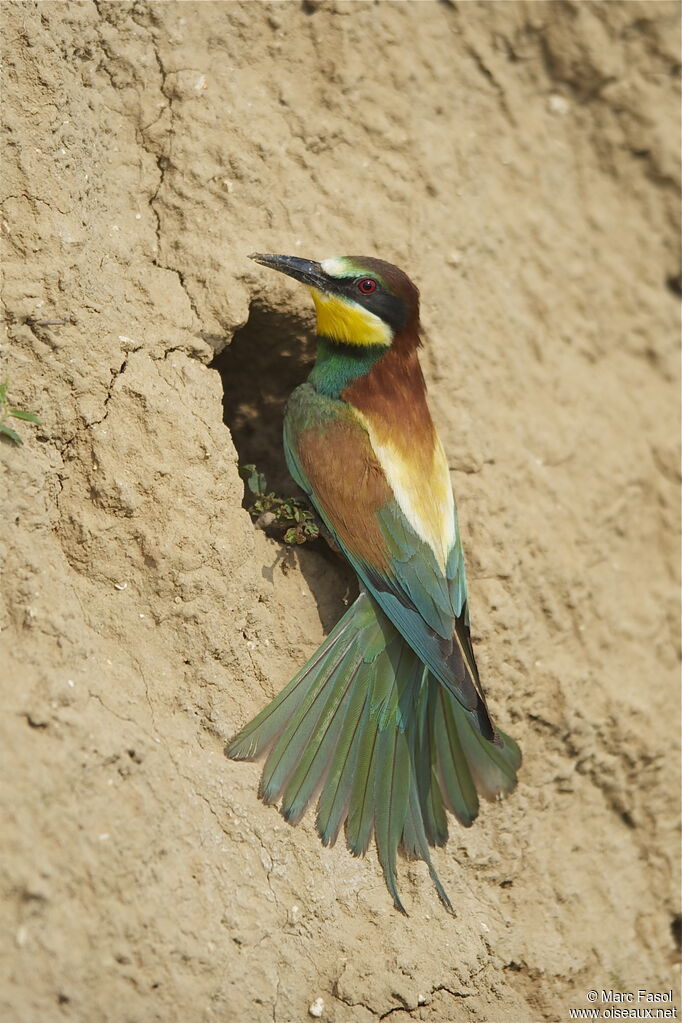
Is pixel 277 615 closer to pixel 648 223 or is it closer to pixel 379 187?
pixel 379 187

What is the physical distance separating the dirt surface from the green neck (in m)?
0.19

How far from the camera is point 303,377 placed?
10.2 feet

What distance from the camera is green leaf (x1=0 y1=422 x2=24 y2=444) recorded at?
2.21m

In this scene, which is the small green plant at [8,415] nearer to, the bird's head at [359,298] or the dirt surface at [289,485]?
the dirt surface at [289,485]

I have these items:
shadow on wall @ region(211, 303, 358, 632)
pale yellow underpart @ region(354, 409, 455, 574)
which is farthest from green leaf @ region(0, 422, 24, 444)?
pale yellow underpart @ region(354, 409, 455, 574)

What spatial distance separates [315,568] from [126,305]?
80cm

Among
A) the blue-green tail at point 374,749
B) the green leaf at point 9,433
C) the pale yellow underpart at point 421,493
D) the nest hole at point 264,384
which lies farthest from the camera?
Result: the nest hole at point 264,384

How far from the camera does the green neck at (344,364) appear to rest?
9.04ft

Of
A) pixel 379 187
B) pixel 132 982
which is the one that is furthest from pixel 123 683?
pixel 379 187

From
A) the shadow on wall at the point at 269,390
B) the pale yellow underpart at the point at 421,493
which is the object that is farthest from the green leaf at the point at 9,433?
the pale yellow underpart at the point at 421,493

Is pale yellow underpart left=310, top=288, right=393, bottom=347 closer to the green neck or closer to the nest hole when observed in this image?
the green neck

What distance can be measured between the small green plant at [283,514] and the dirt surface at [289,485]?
85 mm

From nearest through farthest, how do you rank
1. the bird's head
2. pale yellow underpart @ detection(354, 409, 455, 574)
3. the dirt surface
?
1. the dirt surface
2. pale yellow underpart @ detection(354, 409, 455, 574)
3. the bird's head

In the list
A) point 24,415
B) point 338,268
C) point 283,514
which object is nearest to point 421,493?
point 283,514
